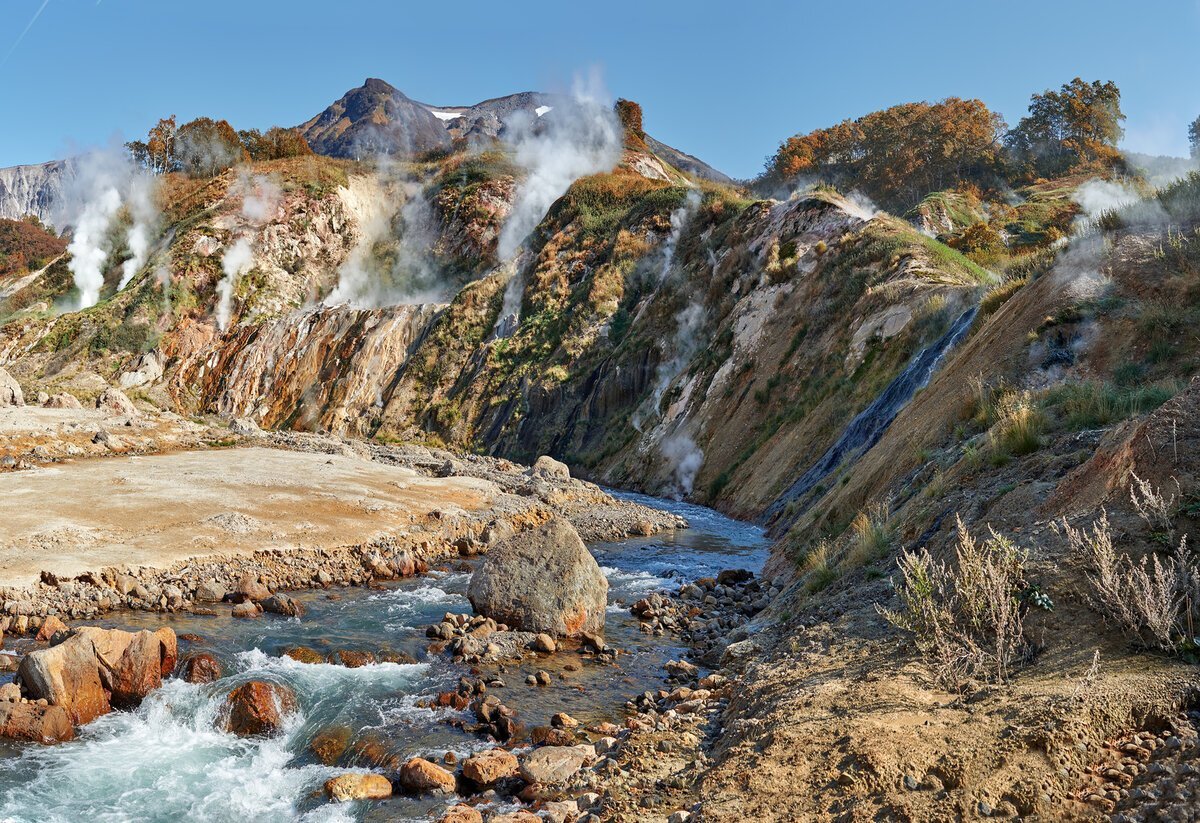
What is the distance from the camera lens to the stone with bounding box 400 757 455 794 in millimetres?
7625

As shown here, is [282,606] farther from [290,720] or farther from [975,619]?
[975,619]

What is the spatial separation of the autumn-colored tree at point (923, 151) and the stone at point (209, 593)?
6063 centimetres

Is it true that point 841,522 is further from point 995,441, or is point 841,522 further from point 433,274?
point 433,274

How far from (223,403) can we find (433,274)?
1933 cm

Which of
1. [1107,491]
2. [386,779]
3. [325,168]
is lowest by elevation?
[386,779]

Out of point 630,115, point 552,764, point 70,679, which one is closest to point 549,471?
point 70,679

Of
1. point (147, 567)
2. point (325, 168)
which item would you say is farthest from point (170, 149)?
point (147, 567)

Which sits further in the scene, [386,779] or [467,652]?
[467,652]

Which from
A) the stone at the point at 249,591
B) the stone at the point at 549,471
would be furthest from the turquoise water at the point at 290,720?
the stone at the point at 549,471

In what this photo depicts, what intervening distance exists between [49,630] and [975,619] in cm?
1229

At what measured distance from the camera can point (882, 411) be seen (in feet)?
72.8

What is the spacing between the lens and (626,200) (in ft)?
194

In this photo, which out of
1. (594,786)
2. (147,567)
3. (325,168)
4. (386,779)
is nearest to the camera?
(594,786)

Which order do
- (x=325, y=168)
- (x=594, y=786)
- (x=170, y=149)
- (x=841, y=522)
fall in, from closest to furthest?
(x=594, y=786) → (x=841, y=522) → (x=325, y=168) → (x=170, y=149)
